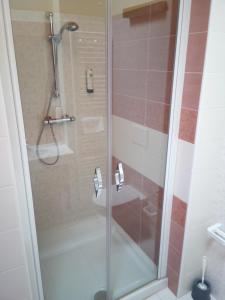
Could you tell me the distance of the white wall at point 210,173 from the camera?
117 cm

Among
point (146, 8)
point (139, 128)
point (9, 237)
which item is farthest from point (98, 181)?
point (146, 8)

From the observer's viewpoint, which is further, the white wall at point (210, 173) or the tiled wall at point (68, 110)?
the tiled wall at point (68, 110)

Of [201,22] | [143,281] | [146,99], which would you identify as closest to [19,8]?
[146,99]

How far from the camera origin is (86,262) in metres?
1.86

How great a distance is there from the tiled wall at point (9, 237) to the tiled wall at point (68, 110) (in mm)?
495

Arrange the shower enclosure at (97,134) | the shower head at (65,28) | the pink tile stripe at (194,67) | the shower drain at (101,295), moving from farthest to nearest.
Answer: the shower head at (65,28) < the shower drain at (101,295) < the shower enclosure at (97,134) < the pink tile stripe at (194,67)

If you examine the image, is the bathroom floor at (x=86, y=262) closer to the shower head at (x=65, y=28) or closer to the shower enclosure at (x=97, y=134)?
the shower enclosure at (x=97, y=134)

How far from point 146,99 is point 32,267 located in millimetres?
1146

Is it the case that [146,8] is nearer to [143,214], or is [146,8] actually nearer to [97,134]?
[97,134]

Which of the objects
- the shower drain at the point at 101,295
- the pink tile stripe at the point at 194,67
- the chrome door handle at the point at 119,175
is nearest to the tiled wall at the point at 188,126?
the pink tile stripe at the point at 194,67

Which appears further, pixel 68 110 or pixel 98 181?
pixel 68 110

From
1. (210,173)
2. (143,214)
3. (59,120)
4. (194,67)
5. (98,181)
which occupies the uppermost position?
(194,67)

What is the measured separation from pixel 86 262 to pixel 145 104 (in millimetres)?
1230

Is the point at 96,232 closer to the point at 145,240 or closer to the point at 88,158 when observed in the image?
the point at 145,240
